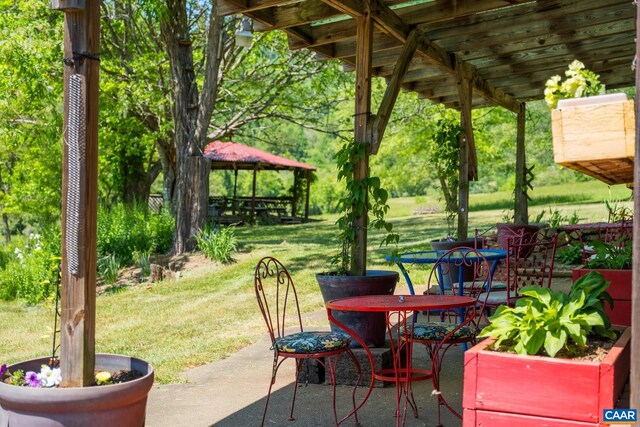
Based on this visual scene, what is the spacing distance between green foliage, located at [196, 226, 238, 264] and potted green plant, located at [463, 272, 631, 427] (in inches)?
405

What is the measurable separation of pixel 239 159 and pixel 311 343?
2171 cm

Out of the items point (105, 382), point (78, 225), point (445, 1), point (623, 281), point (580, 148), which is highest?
point (445, 1)

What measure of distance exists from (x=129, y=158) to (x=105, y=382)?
18197 millimetres

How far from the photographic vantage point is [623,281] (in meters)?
4.22

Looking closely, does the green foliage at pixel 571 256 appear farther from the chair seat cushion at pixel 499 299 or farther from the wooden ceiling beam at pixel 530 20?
the chair seat cushion at pixel 499 299

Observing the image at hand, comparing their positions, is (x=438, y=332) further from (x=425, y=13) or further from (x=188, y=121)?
(x=188, y=121)

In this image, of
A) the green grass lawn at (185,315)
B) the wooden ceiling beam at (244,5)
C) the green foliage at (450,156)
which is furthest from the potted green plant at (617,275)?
the green foliage at (450,156)

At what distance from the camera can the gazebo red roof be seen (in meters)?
25.3

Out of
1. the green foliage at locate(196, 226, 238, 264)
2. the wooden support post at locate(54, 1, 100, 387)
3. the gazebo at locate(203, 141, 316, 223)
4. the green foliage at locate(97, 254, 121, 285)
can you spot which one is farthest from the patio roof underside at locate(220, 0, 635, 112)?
the gazebo at locate(203, 141, 316, 223)

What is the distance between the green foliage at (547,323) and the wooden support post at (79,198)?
1734mm

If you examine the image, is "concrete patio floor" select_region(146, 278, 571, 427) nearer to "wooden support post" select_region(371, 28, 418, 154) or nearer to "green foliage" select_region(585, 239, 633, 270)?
"green foliage" select_region(585, 239, 633, 270)

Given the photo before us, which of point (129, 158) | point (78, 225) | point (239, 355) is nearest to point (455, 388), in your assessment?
point (239, 355)

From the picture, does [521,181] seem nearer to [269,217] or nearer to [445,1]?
[445,1]

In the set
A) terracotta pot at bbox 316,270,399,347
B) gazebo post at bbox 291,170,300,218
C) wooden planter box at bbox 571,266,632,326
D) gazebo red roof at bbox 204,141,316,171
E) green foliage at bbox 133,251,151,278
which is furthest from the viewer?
gazebo post at bbox 291,170,300,218
